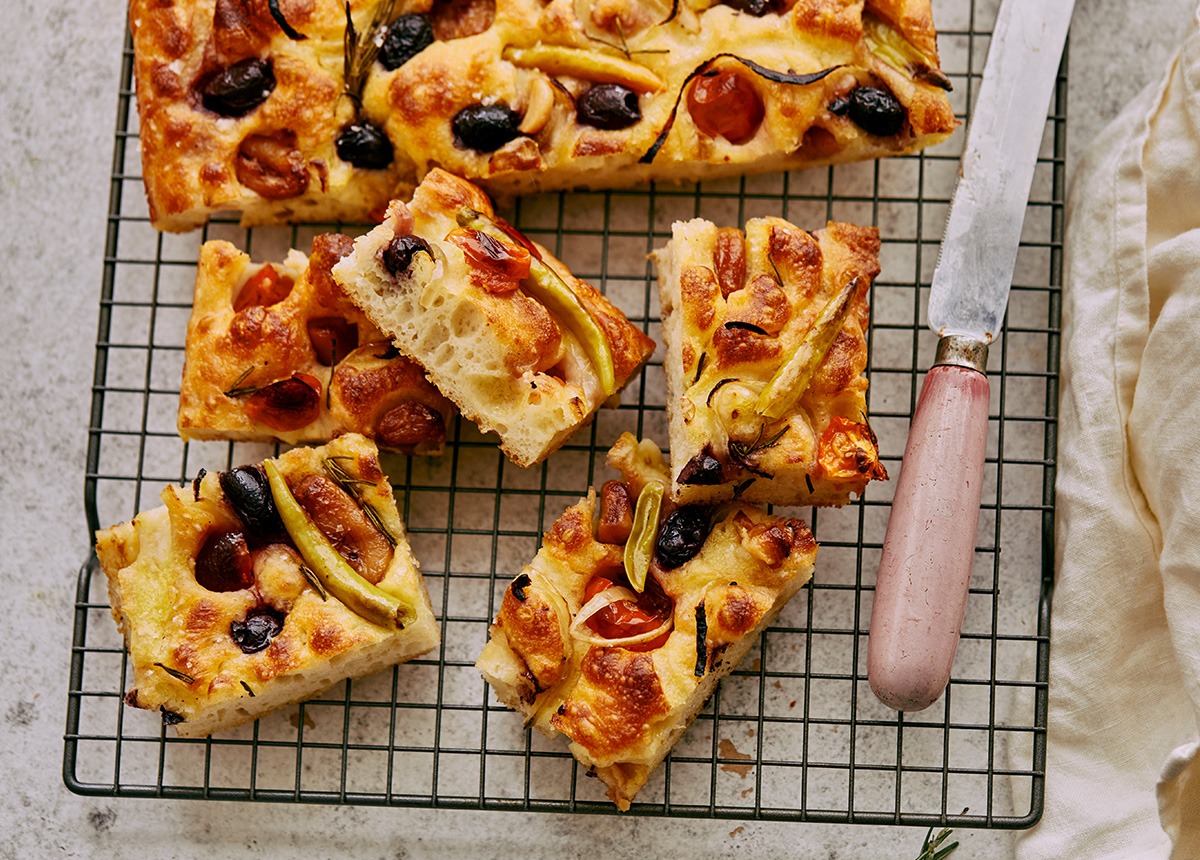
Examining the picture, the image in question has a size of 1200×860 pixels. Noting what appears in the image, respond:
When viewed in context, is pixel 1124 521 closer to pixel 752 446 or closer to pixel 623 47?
pixel 752 446

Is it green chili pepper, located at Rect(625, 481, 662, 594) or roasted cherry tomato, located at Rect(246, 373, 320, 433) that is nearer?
green chili pepper, located at Rect(625, 481, 662, 594)

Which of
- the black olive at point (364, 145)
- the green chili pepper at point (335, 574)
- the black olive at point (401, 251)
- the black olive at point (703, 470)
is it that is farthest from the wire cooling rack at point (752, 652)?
the black olive at point (401, 251)

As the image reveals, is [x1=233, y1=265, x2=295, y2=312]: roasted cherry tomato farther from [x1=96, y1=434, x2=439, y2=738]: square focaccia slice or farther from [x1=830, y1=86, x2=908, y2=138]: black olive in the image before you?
[x1=830, y1=86, x2=908, y2=138]: black olive

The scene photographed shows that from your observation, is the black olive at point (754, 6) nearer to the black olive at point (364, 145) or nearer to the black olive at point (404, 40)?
the black olive at point (404, 40)

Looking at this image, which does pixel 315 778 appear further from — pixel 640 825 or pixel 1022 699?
pixel 1022 699

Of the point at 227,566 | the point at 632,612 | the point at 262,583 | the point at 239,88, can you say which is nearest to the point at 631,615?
the point at 632,612

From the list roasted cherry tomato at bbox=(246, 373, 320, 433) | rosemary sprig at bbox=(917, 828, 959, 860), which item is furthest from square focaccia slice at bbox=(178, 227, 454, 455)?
rosemary sprig at bbox=(917, 828, 959, 860)
